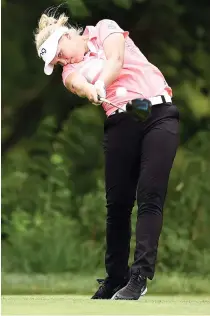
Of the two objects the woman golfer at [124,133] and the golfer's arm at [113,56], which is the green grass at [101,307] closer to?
the woman golfer at [124,133]

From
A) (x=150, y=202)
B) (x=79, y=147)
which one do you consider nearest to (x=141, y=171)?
(x=150, y=202)

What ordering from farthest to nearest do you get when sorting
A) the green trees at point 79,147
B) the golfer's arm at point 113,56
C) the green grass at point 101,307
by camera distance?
the green trees at point 79,147 → the golfer's arm at point 113,56 → the green grass at point 101,307

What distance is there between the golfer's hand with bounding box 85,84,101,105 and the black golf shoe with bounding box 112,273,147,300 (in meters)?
0.80

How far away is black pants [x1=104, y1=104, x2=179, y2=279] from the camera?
222 inches

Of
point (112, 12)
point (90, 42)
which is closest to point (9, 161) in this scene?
point (112, 12)

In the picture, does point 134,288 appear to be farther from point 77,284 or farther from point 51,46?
point 77,284

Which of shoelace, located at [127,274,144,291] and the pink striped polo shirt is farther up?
the pink striped polo shirt

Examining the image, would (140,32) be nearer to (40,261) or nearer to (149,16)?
(149,16)

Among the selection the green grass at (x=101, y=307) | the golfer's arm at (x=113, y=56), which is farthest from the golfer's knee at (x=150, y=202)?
the golfer's arm at (x=113, y=56)

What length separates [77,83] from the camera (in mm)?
5758

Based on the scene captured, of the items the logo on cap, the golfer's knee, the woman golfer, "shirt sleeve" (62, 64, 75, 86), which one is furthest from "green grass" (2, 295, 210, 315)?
the logo on cap

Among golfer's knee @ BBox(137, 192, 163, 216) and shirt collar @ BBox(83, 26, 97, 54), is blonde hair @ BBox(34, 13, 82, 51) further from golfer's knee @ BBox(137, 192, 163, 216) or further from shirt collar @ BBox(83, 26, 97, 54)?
golfer's knee @ BBox(137, 192, 163, 216)

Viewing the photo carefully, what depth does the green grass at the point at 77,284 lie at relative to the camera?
7227 mm

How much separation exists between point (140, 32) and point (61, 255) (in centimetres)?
268
